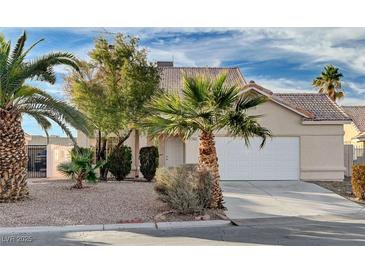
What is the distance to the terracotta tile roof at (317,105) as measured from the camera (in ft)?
67.9

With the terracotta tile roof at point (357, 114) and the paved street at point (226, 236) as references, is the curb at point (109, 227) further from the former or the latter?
the terracotta tile roof at point (357, 114)

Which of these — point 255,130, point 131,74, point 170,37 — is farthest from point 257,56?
point 255,130

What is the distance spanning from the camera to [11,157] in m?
13.3

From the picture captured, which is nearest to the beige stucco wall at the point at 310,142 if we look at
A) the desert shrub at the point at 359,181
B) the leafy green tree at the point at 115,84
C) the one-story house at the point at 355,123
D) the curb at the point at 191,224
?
the leafy green tree at the point at 115,84

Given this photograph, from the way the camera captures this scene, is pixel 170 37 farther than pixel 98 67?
No

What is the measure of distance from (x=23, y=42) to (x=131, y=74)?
21.2 feet

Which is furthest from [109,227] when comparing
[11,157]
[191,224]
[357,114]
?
[357,114]

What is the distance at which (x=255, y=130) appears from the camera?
12469 millimetres

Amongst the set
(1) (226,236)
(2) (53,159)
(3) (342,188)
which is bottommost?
(1) (226,236)

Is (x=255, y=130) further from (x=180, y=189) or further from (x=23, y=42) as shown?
A: (x=23, y=42)

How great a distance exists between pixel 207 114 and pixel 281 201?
15.3 feet

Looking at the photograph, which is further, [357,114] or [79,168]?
[357,114]

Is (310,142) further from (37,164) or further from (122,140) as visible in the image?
(37,164)

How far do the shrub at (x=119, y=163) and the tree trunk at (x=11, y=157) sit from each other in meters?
6.63
